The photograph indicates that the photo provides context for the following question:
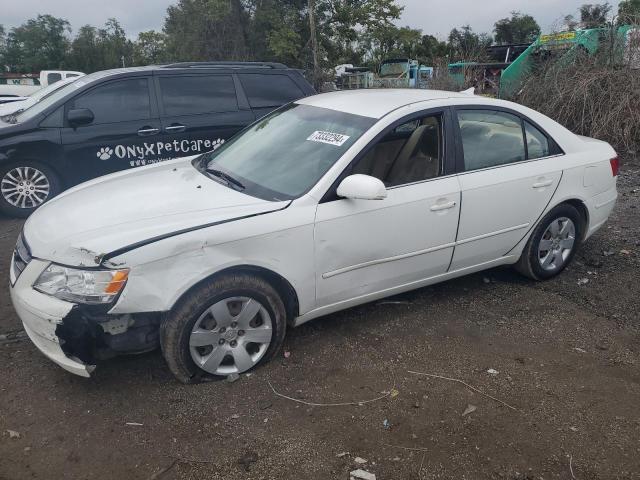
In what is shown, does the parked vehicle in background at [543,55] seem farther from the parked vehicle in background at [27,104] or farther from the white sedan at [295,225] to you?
the parked vehicle in background at [27,104]

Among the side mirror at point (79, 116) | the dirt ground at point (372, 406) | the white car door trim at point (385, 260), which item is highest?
the side mirror at point (79, 116)

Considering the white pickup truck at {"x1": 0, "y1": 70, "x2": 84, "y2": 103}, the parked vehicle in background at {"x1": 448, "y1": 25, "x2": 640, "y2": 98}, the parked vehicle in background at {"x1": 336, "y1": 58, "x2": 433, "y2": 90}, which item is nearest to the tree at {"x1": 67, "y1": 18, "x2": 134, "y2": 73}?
the white pickup truck at {"x1": 0, "y1": 70, "x2": 84, "y2": 103}

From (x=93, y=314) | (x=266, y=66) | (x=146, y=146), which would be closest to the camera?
(x=93, y=314)

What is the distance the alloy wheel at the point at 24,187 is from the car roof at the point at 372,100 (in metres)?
3.54

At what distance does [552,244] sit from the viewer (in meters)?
4.40

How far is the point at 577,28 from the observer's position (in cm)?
1044

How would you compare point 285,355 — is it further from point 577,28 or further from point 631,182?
point 577,28

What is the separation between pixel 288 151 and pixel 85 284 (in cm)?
157

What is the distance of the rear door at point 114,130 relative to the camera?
231 inches

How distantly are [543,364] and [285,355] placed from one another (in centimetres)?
163

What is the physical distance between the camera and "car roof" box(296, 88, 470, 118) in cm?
362

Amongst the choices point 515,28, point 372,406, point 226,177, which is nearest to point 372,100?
point 226,177

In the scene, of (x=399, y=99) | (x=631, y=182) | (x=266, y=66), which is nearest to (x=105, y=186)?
(x=399, y=99)

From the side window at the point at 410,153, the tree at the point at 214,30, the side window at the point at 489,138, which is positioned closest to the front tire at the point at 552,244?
the side window at the point at 489,138
